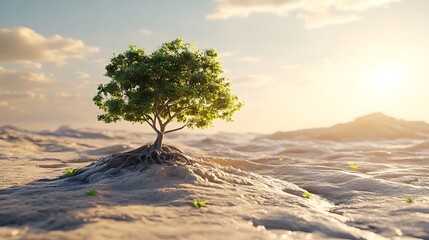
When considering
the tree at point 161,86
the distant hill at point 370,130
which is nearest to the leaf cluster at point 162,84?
the tree at point 161,86

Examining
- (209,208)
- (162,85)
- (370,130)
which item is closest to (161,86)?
(162,85)

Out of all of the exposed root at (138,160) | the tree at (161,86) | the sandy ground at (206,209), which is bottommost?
the sandy ground at (206,209)

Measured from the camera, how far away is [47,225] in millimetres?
14070

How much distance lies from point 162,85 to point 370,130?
118 metres

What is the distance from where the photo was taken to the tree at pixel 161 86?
26.2 m

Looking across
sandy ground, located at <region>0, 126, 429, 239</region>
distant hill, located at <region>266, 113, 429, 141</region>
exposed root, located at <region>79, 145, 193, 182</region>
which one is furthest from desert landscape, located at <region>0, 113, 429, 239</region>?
distant hill, located at <region>266, 113, 429, 141</region>

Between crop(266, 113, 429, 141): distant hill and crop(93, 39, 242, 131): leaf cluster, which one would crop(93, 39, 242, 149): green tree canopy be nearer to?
crop(93, 39, 242, 131): leaf cluster

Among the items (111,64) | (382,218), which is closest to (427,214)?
(382,218)

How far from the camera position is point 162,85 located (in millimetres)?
26500

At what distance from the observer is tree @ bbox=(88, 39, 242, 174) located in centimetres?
2622

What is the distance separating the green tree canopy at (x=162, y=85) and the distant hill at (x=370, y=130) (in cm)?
10674

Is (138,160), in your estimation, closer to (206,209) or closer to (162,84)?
(162,84)

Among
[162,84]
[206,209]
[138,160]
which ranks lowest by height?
[206,209]

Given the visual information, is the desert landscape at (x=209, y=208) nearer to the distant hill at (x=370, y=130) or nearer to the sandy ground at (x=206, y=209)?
the sandy ground at (x=206, y=209)
